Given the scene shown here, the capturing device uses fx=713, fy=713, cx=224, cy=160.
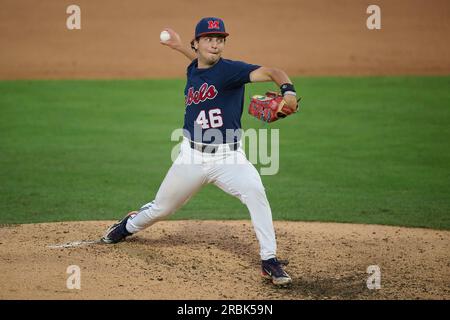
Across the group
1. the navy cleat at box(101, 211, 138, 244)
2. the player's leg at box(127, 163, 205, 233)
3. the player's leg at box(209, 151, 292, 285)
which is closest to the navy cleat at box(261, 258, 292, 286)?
the player's leg at box(209, 151, 292, 285)

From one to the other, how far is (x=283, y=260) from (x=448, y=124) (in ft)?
23.5

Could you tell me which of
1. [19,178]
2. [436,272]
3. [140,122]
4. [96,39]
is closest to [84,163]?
[19,178]

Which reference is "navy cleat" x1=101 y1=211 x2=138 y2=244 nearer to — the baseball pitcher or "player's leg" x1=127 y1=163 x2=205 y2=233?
"player's leg" x1=127 y1=163 x2=205 y2=233

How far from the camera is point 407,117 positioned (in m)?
12.5

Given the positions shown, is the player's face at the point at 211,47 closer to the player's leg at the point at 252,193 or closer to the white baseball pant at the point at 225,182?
the white baseball pant at the point at 225,182

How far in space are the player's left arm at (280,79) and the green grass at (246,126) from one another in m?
2.62

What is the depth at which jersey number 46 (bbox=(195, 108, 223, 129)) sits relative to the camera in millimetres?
5469

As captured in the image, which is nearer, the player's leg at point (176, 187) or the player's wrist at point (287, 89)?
the player's wrist at point (287, 89)

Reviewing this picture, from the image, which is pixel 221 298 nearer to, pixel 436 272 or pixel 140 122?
pixel 436 272

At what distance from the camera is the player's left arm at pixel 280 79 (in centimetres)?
507

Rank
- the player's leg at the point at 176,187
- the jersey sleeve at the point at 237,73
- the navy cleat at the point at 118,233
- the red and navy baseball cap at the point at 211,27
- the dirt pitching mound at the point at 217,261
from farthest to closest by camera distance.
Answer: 1. the navy cleat at the point at 118,233
2. the player's leg at the point at 176,187
3. the red and navy baseball cap at the point at 211,27
4. the jersey sleeve at the point at 237,73
5. the dirt pitching mound at the point at 217,261

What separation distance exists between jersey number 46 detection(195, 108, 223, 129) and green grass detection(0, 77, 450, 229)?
2.32 m

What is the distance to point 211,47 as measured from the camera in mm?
5469

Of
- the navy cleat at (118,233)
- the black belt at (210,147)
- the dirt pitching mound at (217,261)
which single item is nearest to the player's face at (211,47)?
the black belt at (210,147)
